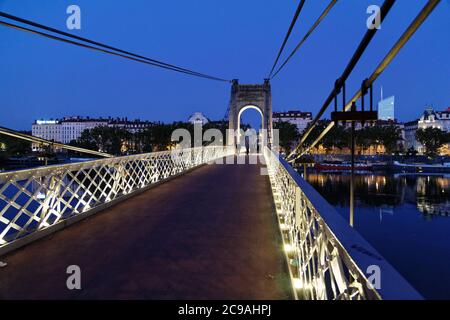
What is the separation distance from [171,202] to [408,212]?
82.0 ft

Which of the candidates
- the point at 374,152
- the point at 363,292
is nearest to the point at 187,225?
the point at 363,292

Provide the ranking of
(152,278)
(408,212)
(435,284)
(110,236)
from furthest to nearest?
1. (408,212)
2. (435,284)
3. (110,236)
4. (152,278)

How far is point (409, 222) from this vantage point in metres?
23.7

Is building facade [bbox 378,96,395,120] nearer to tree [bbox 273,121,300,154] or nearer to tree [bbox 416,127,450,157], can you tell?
tree [bbox 416,127,450,157]

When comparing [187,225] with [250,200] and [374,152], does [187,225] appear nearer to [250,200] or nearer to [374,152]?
[250,200]

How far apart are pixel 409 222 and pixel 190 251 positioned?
23.9 m

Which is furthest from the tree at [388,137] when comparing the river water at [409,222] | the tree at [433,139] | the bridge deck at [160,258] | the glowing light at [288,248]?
the glowing light at [288,248]

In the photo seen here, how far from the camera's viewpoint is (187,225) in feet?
15.7

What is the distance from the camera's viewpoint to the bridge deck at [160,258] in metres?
2.72

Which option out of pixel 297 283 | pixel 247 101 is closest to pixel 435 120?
pixel 247 101

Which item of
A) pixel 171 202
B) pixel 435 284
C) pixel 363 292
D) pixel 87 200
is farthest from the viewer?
pixel 435 284

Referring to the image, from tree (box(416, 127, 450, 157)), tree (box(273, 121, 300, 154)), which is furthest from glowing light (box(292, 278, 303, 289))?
tree (box(416, 127, 450, 157))

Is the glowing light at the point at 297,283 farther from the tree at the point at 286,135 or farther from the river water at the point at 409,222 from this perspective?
the tree at the point at 286,135

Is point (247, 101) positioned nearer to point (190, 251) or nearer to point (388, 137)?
point (190, 251)
